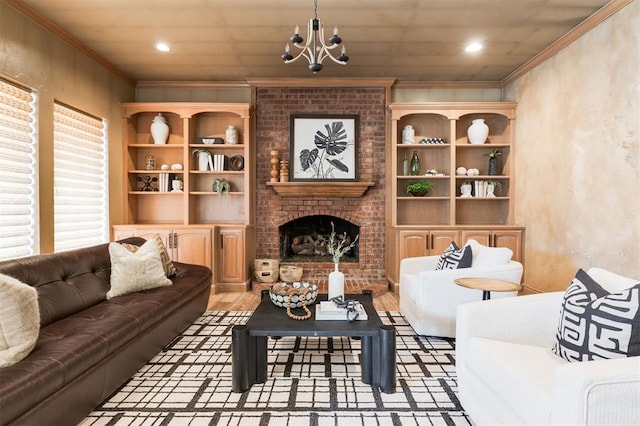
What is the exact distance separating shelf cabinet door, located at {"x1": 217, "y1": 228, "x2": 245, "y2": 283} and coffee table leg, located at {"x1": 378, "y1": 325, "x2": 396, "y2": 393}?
296 centimetres

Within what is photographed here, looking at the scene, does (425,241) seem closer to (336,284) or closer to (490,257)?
(490,257)

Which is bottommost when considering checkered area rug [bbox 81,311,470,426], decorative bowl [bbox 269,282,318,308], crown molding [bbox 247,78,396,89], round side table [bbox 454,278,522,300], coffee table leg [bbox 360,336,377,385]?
checkered area rug [bbox 81,311,470,426]

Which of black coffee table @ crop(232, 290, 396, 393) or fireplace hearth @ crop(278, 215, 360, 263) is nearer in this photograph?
black coffee table @ crop(232, 290, 396, 393)

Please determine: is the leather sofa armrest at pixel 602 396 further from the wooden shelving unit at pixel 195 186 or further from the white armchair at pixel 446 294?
the wooden shelving unit at pixel 195 186

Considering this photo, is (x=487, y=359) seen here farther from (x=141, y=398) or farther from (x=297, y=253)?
(x=297, y=253)

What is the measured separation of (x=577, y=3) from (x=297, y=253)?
4.32 metres

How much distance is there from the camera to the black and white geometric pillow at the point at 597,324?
4.64 feet

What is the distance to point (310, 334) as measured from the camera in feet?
7.18

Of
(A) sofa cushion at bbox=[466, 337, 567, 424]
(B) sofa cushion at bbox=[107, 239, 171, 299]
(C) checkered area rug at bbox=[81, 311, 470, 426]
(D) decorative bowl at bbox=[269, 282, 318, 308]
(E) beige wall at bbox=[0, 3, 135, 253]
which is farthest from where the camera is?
(E) beige wall at bbox=[0, 3, 135, 253]

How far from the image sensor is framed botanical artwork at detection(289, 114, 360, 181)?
203 inches

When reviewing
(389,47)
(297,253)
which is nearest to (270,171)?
(297,253)

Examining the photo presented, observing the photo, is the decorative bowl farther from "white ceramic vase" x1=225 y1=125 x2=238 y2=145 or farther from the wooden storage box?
"white ceramic vase" x1=225 y1=125 x2=238 y2=145

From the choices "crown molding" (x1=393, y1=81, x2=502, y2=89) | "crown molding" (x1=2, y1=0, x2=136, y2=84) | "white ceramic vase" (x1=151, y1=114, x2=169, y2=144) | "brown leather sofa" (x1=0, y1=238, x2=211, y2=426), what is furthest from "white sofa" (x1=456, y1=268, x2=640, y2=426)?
"white ceramic vase" (x1=151, y1=114, x2=169, y2=144)

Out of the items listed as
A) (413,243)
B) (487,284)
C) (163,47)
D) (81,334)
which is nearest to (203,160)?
(163,47)
